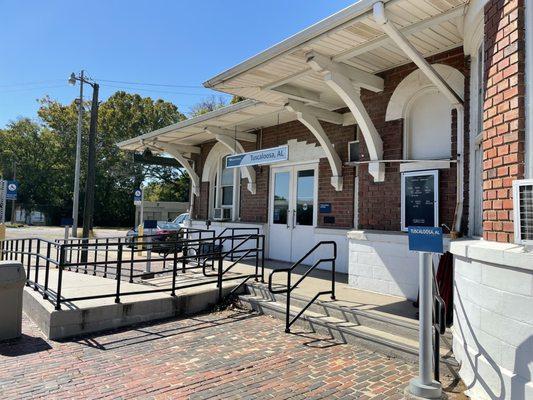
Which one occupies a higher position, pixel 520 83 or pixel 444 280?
pixel 520 83

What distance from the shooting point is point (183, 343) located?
17.1 ft

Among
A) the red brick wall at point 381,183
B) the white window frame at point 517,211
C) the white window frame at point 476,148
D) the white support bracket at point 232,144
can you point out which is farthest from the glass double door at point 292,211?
the white window frame at point 517,211

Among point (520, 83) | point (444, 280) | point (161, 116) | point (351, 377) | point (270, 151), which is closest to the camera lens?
point (520, 83)

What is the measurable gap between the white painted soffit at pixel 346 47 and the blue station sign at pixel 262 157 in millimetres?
1111

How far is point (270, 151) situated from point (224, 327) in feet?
13.0

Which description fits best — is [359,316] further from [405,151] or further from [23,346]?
[23,346]

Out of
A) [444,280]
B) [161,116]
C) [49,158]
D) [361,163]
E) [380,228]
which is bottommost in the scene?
[444,280]

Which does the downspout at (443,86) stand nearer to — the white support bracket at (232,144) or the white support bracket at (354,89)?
the white support bracket at (354,89)

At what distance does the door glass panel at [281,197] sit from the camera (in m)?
10.4

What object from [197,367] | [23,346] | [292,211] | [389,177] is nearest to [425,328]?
[197,367]

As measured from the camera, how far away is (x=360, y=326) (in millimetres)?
5238

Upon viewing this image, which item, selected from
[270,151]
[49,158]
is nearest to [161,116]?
[49,158]

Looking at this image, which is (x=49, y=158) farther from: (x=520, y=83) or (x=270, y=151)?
(x=520, y=83)

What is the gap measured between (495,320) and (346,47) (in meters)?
3.81
